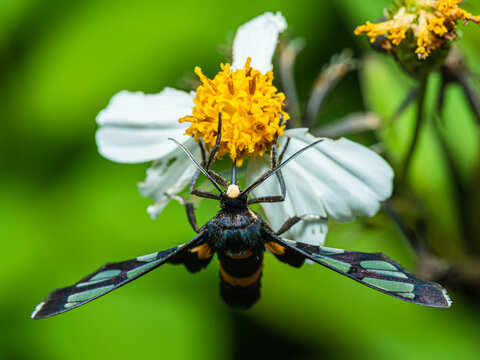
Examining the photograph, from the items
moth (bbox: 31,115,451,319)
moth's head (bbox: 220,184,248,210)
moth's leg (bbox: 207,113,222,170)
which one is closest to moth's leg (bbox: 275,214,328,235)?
moth (bbox: 31,115,451,319)

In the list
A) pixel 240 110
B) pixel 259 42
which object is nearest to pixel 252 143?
pixel 240 110

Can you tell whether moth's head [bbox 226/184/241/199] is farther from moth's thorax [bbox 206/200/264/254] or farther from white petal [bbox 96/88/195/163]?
white petal [bbox 96/88/195/163]

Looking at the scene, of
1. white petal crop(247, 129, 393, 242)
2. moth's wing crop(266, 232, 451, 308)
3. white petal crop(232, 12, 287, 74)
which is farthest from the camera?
white petal crop(232, 12, 287, 74)

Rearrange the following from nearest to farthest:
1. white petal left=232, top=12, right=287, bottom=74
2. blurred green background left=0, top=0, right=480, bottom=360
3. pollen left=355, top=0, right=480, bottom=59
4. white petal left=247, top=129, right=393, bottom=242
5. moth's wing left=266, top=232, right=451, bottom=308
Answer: moth's wing left=266, top=232, right=451, bottom=308 → pollen left=355, top=0, right=480, bottom=59 → white petal left=247, top=129, right=393, bottom=242 → white petal left=232, top=12, right=287, bottom=74 → blurred green background left=0, top=0, right=480, bottom=360

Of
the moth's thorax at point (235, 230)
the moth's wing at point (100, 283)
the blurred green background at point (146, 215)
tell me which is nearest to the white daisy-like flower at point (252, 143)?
the moth's thorax at point (235, 230)

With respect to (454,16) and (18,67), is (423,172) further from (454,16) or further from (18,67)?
(18,67)

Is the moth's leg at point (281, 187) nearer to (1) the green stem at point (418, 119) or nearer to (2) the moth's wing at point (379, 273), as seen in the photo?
(2) the moth's wing at point (379, 273)

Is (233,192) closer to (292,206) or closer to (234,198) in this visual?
(234,198)
